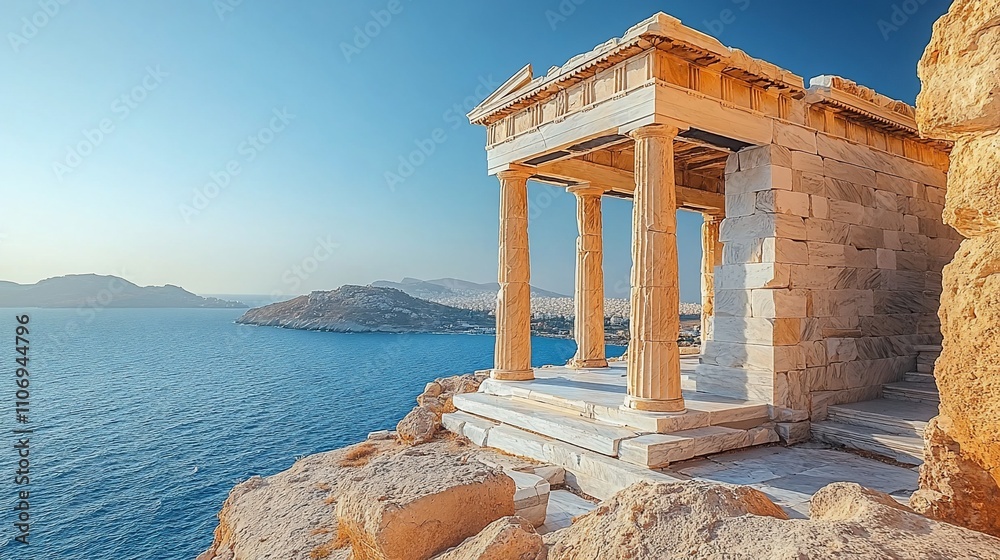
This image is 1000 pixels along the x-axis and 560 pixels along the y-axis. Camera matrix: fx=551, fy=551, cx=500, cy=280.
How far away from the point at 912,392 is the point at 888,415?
1.97 meters

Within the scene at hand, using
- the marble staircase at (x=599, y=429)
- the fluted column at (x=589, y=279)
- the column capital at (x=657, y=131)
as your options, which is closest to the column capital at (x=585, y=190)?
the fluted column at (x=589, y=279)

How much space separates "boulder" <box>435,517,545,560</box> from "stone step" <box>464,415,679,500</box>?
3365 millimetres

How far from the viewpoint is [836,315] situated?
1074 centimetres

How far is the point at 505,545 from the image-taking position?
152 inches

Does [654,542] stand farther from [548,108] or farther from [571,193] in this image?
[571,193]

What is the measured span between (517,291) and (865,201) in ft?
24.8

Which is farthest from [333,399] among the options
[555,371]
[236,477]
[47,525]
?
[555,371]

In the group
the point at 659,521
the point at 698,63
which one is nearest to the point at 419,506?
the point at 659,521

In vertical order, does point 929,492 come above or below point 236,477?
above

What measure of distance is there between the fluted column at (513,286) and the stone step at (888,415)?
6.17 metres

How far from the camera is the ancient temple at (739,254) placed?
9.18 metres

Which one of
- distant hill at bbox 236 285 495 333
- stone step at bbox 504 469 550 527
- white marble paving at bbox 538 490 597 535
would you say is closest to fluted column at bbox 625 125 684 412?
white marble paving at bbox 538 490 597 535

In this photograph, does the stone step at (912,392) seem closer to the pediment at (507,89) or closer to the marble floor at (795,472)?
the marble floor at (795,472)

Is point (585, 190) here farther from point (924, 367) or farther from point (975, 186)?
point (975, 186)
